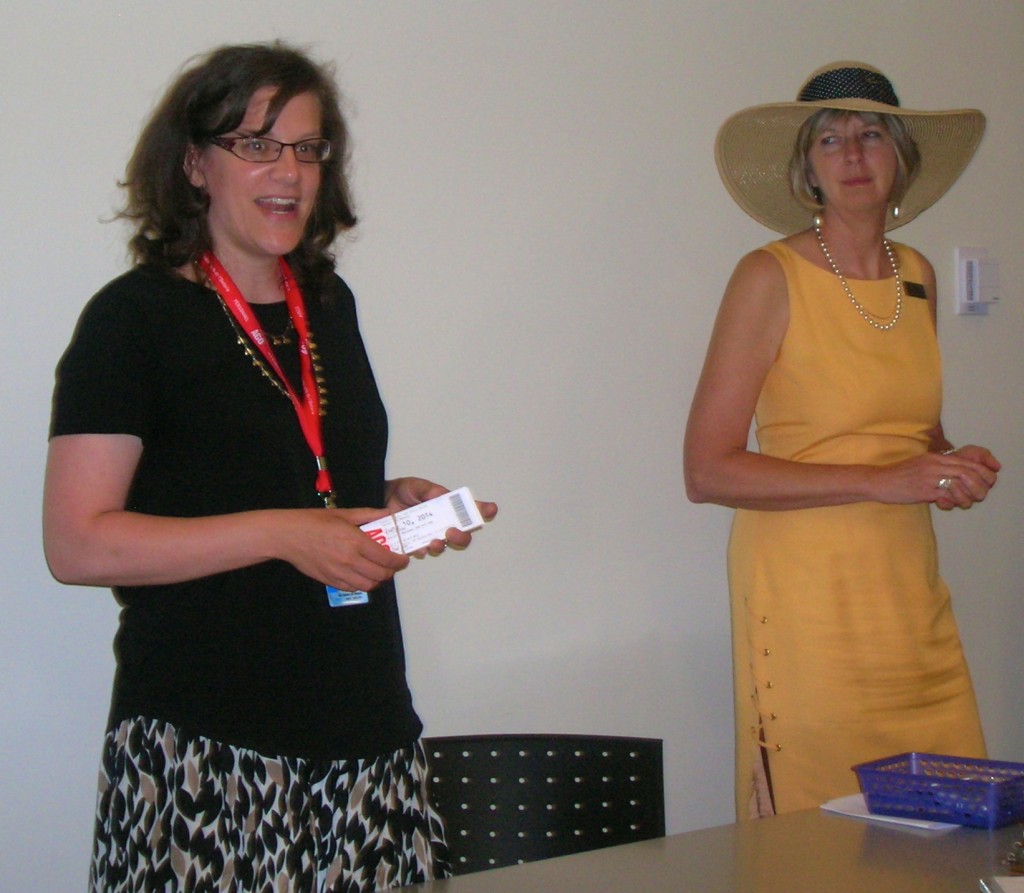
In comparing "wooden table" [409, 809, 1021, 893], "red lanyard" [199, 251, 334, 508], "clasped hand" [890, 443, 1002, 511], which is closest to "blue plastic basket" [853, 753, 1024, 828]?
"wooden table" [409, 809, 1021, 893]

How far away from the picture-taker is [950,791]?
1251 mm

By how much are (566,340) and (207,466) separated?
1.06 metres

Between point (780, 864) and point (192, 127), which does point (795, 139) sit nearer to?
point (192, 127)

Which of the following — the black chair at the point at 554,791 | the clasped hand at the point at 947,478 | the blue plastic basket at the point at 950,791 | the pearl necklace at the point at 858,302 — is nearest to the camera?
the blue plastic basket at the point at 950,791

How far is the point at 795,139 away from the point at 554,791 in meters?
1.21

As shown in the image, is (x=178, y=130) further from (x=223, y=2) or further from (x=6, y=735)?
(x=6, y=735)

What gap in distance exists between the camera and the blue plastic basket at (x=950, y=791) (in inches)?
48.4

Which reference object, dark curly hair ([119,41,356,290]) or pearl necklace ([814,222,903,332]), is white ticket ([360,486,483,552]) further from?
pearl necklace ([814,222,903,332])

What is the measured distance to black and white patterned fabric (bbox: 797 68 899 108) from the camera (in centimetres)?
199

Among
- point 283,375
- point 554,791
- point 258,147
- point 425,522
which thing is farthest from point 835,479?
point 258,147

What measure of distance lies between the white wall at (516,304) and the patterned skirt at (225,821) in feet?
1.77

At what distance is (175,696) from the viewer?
1.31 m

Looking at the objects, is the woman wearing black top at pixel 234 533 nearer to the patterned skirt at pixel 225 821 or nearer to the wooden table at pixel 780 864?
the patterned skirt at pixel 225 821

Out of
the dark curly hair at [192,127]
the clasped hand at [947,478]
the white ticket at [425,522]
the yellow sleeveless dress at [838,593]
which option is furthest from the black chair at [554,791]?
the dark curly hair at [192,127]
